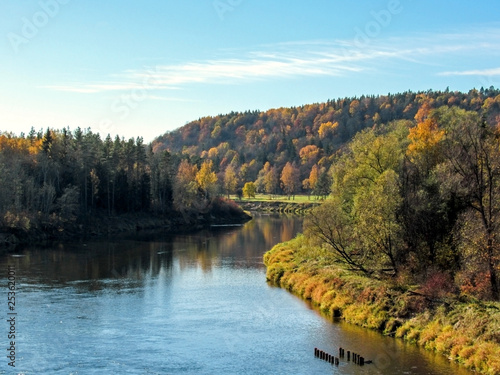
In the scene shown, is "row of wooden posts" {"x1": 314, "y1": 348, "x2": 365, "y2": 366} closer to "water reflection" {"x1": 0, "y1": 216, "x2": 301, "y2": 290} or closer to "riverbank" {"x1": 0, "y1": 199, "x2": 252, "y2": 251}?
"water reflection" {"x1": 0, "y1": 216, "x2": 301, "y2": 290}

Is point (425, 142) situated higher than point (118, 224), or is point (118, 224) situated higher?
point (425, 142)

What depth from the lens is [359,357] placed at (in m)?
28.0

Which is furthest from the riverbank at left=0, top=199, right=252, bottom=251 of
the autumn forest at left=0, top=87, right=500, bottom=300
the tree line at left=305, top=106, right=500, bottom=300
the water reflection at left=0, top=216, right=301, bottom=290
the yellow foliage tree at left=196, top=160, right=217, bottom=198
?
the tree line at left=305, top=106, right=500, bottom=300

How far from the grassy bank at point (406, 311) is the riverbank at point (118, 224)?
41062mm

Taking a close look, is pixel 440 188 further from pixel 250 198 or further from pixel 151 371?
pixel 250 198

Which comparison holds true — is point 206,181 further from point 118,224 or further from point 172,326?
point 172,326

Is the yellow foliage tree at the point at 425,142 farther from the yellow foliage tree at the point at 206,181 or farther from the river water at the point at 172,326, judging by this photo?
the yellow foliage tree at the point at 206,181

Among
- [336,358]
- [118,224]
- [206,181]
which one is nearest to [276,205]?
[206,181]

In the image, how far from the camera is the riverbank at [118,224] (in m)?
73.6

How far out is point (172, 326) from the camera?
34750mm

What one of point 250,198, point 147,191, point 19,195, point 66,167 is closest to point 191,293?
point 19,195

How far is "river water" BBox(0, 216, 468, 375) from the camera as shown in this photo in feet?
90.7

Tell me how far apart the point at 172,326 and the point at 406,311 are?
48.1 ft

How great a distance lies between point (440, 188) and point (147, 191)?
7489 centimetres
